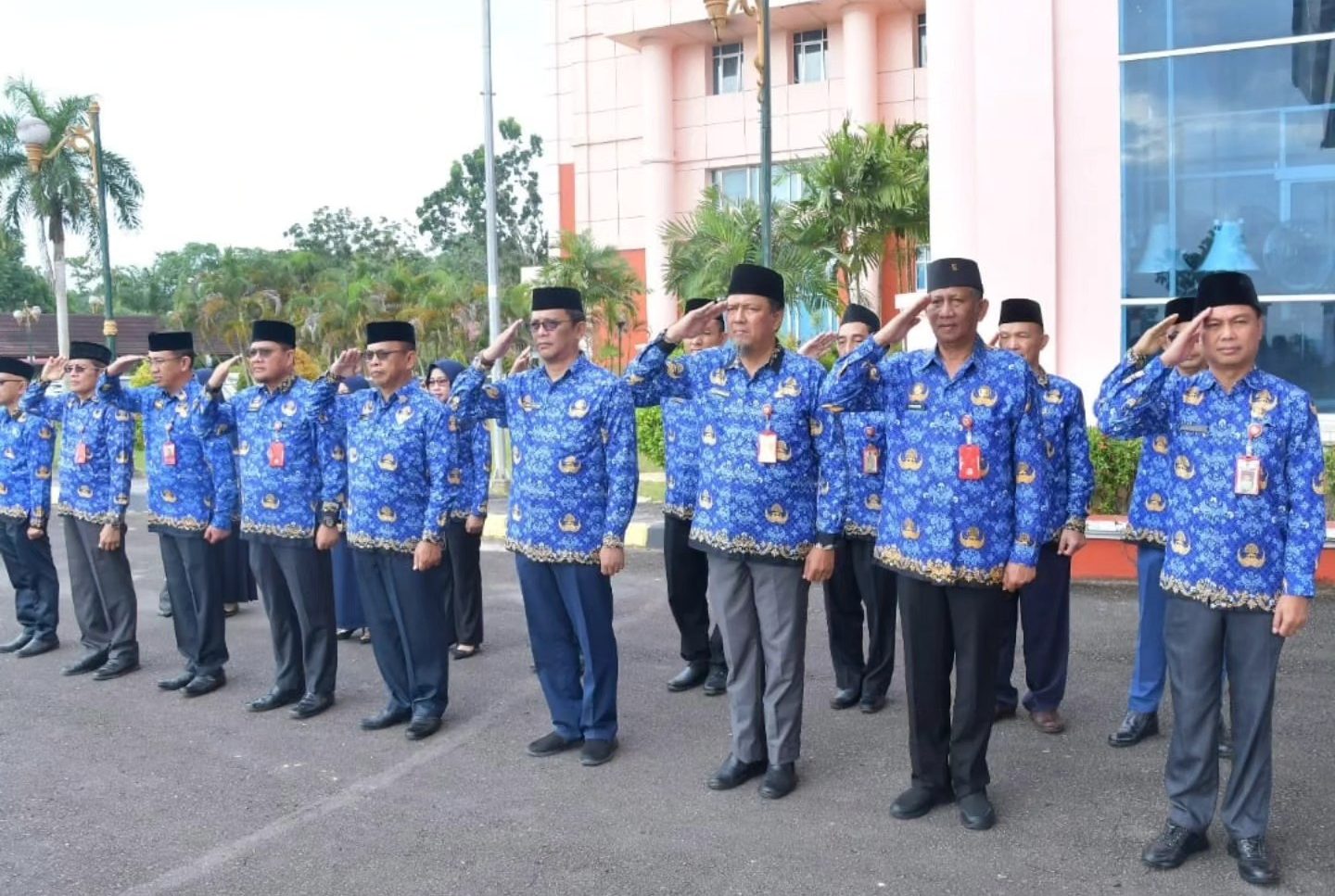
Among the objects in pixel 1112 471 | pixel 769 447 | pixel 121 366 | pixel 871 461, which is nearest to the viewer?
pixel 769 447

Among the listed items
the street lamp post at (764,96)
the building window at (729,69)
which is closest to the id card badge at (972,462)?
the street lamp post at (764,96)

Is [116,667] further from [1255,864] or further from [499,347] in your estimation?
[1255,864]

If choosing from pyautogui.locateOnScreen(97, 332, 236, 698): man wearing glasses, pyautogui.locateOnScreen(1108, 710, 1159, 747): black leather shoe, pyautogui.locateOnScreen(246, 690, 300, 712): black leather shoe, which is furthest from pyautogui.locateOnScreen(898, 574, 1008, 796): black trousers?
pyautogui.locateOnScreen(97, 332, 236, 698): man wearing glasses

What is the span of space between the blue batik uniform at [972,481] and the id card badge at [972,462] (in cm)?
2

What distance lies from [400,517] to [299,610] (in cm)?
96

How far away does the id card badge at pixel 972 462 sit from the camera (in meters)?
4.40

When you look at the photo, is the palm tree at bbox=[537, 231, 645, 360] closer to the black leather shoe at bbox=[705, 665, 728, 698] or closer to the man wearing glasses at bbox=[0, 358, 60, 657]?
Result: the man wearing glasses at bbox=[0, 358, 60, 657]

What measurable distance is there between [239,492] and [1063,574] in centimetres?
448

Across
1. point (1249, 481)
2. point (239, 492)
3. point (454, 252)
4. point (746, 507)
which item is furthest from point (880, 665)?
point (454, 252)

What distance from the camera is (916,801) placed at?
181 inches

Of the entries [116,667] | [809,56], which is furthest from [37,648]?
[809,56]

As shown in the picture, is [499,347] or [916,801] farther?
[499,347]

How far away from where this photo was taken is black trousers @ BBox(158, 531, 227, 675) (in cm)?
678

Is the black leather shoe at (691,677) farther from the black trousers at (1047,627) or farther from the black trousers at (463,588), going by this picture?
the black trousers at (1047,627)
